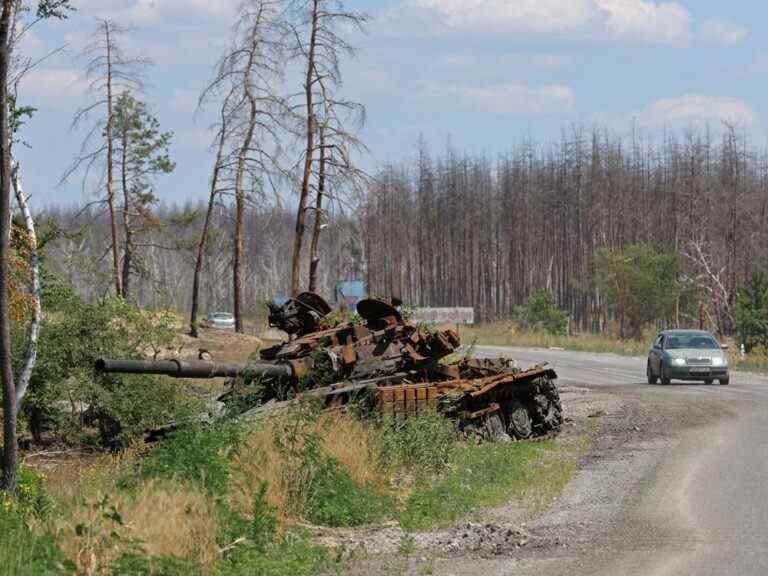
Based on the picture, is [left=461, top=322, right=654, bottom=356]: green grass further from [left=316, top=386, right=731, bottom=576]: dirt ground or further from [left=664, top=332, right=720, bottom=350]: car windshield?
[left=316, top=386, right=731, bottom=576]: dirt ground

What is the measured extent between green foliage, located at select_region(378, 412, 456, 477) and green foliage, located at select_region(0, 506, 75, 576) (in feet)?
21.1

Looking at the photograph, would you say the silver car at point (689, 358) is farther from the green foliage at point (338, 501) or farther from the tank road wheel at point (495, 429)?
the green foliage at point (338, 501)

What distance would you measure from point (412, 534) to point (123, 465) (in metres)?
3.63

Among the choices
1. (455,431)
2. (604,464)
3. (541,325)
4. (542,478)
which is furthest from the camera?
(541,325)

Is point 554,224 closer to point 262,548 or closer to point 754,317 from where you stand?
point 754,317

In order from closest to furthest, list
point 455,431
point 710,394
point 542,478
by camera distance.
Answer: point 542,478 → point 455,431 → point 710,394

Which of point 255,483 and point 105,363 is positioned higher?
point 105,363

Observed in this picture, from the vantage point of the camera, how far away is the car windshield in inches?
1442

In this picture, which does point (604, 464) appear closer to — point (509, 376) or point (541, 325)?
point (509, 376)

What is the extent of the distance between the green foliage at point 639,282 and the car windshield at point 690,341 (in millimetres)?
32936

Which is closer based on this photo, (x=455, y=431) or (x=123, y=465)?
(x=123, y=465)

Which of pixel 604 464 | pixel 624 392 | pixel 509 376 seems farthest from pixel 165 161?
pixel 604 464

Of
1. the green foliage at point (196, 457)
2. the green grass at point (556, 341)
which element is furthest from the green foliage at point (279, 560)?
the green grass at point (556, 341)

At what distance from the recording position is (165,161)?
50.6m
